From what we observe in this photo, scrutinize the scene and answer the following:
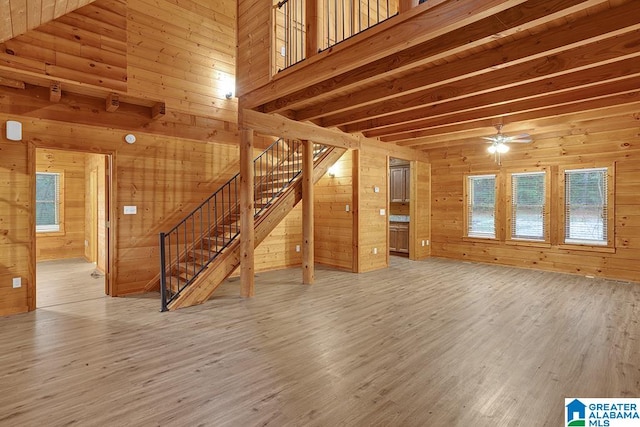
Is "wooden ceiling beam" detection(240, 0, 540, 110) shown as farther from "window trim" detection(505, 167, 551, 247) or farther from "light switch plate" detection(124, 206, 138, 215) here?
"window trim" detection(505, 167, 551, 247)

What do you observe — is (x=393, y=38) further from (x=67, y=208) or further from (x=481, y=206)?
(x=67, y=208)

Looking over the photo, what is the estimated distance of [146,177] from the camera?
16.5 feet

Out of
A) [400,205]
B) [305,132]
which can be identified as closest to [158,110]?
[305,132]

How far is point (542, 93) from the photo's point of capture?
3.87 meters

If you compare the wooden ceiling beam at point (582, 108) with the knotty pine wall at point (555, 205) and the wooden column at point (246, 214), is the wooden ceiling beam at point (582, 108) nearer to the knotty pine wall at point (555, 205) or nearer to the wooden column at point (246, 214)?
the knotty pine wall at point (555, 205)

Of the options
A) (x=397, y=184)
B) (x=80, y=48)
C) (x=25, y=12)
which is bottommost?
(x=397, y=184)

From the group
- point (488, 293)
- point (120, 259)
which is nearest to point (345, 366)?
point (488, 293)

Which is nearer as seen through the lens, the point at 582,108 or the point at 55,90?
the point at 55,90

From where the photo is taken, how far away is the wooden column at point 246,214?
15.1 ft

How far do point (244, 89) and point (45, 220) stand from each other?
6.67m

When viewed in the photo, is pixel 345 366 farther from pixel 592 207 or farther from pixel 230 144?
pixel 592 207

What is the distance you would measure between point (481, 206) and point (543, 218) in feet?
4.13

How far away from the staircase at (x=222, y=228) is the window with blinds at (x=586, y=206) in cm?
450

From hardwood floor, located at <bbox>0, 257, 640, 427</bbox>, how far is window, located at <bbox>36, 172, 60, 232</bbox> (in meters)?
4.80
